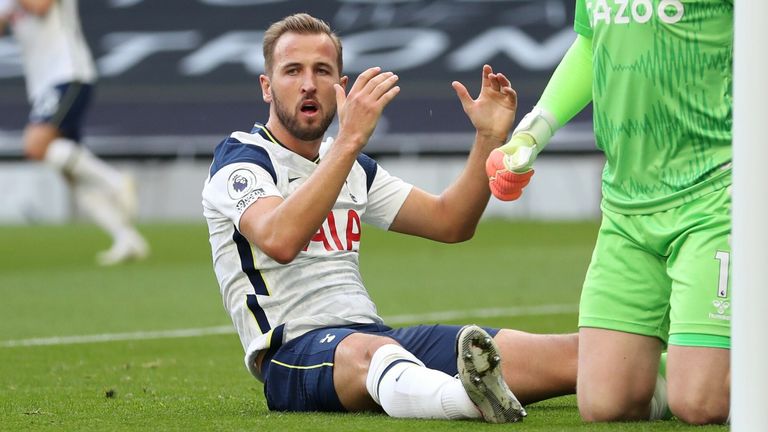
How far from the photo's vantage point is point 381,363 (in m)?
4.75

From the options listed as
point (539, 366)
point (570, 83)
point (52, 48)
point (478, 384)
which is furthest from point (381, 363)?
point (52, 48)

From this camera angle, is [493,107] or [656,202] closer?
[656,202]

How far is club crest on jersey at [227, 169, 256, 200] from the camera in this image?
493 cm

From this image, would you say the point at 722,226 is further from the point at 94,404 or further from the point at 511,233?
the point at 511,233

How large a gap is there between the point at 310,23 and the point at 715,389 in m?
1.85

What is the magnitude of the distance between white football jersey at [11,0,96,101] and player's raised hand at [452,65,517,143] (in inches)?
437

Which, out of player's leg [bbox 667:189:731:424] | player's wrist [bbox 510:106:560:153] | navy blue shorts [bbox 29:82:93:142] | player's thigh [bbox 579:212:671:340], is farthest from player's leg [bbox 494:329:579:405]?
navy blue shorts [bbox 29:82:93:142]

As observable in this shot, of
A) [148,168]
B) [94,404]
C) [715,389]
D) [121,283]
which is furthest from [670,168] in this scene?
[148,168]

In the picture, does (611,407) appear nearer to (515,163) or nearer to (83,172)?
(515,163)

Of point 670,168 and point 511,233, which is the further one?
point 511,233

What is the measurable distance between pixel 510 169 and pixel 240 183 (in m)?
0.90

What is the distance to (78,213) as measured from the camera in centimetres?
2489

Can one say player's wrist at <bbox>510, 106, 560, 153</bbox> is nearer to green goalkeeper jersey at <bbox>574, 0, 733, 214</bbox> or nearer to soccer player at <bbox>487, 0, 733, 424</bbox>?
soccer player at <bbox>487, 0, 733, 424</bbox>

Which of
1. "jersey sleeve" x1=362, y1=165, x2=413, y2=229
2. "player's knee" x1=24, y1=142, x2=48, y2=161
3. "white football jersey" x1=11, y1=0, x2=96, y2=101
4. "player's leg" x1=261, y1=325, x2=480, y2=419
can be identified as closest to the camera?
"player's leg" x1=261, y1=325, x2=480, y2=419
